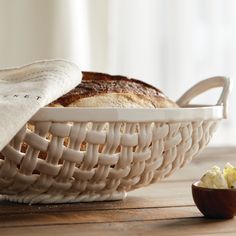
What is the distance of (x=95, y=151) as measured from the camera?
858mm

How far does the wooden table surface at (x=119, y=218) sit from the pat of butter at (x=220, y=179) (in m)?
0.05

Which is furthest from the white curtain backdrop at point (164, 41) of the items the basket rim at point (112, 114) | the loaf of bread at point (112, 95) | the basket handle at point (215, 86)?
the basket rim at point (112, 114)

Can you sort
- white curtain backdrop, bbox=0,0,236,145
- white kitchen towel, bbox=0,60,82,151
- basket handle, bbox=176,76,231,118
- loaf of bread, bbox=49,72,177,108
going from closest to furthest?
white kitchen towel, bbox=0,60,82,151 → loaf of bread, bbox=49,72,177,108 → basket handle, bbox=176,76,231,118 → white curtain backdrop, bbox=0,0,236,145

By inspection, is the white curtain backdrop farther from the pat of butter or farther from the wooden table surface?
the pat of butter

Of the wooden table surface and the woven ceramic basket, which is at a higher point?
the woven ceramic basket

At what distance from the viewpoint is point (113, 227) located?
2.63 ft

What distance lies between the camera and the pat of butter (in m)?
0.85

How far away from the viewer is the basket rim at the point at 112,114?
2.70 ft

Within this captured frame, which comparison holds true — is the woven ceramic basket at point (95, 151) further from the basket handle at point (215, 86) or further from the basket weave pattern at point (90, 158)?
the basket handle at point (215, 86)

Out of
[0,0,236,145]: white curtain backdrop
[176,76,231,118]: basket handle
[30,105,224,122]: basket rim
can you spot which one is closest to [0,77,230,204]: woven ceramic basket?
[30,105,224,122]: basket rim

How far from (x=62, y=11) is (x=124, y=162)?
181 cm

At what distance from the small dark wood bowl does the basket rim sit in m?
0.10

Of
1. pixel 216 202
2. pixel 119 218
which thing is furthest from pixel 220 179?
pixel 119 218

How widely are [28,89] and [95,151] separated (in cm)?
11
